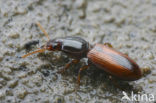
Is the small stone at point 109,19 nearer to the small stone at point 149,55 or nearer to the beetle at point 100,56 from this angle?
the beetle at point 100,56

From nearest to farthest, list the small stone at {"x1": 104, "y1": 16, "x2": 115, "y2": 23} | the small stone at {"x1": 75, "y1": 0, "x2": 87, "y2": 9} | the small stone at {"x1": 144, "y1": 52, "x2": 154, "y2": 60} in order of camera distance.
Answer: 1. the small stone at {"x1": 144, "y1": 52, "x2": 154, "y2": 60}
2. the small stone at {"x1": 104, "y1": 16, "x2": 115, "y2": 23}
3. the small stone at {"x1": 75, "y1": 0, "x2": 87, "y2": 9}

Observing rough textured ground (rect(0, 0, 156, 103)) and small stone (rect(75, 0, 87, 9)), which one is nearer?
rough textured ground (rect(0, 0, 156, 103))

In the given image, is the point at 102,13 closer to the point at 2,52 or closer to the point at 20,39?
the point at 20,39

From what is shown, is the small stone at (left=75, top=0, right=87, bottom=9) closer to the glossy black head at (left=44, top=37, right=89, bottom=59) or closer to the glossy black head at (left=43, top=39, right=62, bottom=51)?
the glossy black head at (left=44, top=37, right=89, bottom=59)

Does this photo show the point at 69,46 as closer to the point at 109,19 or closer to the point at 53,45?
the point at 53,45

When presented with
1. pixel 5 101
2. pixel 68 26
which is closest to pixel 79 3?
pixel 68 26

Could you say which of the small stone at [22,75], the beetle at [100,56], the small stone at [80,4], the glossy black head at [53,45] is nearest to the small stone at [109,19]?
the small stone at [80,4]

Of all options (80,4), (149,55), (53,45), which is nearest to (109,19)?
(80,4)

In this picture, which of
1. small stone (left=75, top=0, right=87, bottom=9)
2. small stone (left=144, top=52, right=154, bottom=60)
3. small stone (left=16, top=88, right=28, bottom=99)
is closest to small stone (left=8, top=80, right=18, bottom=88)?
small stone (left=16, top=88, right=28, bottom=99)

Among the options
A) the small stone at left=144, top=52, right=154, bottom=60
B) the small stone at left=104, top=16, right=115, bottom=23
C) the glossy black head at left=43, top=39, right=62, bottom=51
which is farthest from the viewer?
the small stone at left=104, top=16, right=115, bottom=23
